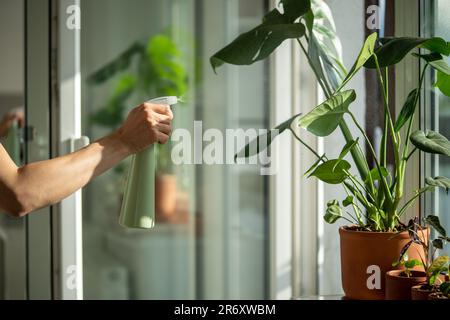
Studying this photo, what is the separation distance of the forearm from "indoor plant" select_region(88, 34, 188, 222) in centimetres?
87

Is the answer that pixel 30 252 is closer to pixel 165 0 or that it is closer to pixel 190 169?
pixel 190 169

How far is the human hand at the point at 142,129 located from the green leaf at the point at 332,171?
379 millimetres

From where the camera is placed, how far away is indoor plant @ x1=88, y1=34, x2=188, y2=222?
2.33 m

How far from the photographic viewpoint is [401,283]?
1.28m

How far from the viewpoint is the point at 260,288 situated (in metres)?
2.46

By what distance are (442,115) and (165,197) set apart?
1201 millimetres

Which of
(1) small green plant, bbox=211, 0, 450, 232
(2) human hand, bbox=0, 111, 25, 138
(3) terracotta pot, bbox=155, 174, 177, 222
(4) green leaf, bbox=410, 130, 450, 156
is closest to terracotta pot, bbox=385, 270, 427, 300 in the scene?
(1) small green plant, bbox=211, 0, 450, 232

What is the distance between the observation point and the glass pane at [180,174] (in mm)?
2324

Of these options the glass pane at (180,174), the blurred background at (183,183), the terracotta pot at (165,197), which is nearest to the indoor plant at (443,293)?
the blurred background at (183,183)

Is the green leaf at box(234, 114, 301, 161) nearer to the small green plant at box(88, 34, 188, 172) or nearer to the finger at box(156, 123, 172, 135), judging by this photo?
the finger at box(156, 123, 172, 135)

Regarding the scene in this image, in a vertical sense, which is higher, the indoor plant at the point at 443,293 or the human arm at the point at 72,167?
the human arm at the point at 72,167

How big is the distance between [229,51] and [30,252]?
113cm

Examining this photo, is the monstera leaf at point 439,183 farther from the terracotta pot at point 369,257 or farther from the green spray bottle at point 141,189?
the green spray bottle at point 141,189
